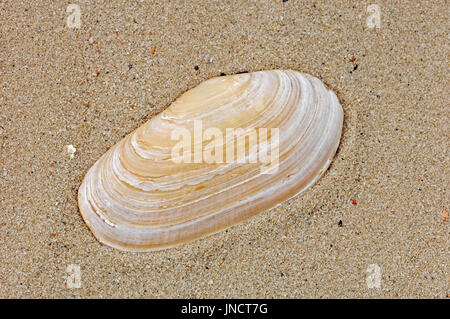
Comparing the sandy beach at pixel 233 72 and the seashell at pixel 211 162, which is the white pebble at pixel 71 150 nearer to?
the sandy beach at pixel 233 72

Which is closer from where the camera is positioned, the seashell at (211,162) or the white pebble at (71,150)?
the seashell at (211,162)

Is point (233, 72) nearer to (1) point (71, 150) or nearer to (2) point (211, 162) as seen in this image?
(2) point (211, 162)

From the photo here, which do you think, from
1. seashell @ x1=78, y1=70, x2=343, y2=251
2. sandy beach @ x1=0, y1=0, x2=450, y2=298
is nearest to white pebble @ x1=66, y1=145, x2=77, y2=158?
sandy beach @ x1=0, y1=0, x2=450, y2=298

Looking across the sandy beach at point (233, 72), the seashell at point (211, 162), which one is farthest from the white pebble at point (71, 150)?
the seashell at point (211, 162)

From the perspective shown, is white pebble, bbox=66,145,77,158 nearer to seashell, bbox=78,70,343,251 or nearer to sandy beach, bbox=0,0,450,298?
sandy beach, bbox=0,0,450,298

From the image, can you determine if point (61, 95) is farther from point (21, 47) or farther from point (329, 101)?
point (329, 101)
